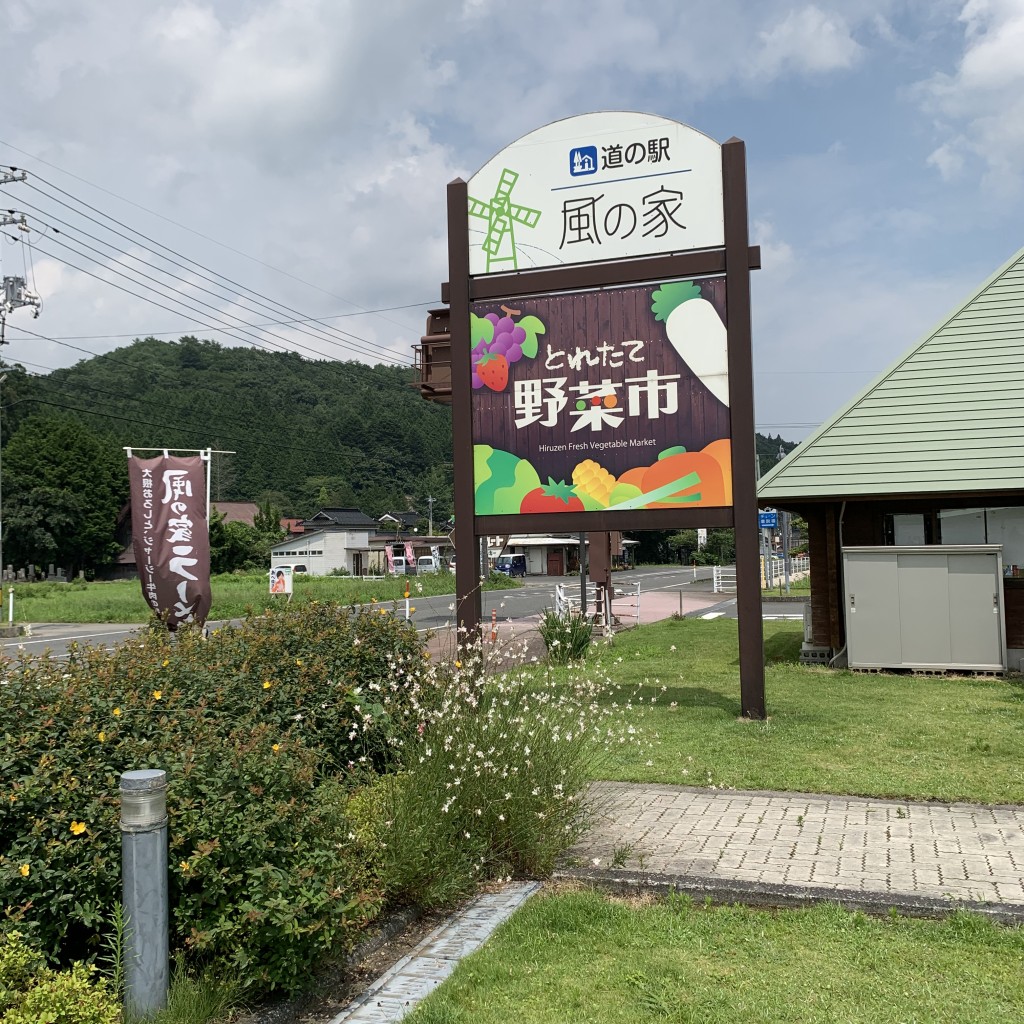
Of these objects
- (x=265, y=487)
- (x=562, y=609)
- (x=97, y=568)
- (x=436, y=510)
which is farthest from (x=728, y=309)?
(x=436, y=510)

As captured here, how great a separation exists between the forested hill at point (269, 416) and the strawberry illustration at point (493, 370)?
63.5m

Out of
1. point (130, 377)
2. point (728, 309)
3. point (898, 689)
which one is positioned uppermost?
point (130, 377)

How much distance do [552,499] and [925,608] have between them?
21.1 ft

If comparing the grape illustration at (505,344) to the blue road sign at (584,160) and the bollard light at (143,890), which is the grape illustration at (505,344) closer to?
the blue road sign at (584,160)

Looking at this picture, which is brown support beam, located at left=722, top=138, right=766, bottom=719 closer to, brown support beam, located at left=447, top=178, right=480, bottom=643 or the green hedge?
brown support beam, located at left=447, top=178, right=480, bottom=643

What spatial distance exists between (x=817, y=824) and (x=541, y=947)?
2.73 metres

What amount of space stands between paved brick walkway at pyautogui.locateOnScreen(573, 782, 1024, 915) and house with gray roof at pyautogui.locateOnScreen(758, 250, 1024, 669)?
7.54 m

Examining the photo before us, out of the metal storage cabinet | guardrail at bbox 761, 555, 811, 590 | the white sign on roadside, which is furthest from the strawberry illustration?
guardrail at bbox 761, 555, 811, 590

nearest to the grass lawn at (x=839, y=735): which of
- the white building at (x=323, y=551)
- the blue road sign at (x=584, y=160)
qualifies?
the blue road sign at (x=584, y=160)

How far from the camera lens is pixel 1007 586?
13.8 metres

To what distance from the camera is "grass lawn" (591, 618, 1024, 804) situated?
7.46 metres

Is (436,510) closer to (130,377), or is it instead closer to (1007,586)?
(130,377)

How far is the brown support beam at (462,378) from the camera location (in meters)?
10.9

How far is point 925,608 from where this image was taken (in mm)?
13617
